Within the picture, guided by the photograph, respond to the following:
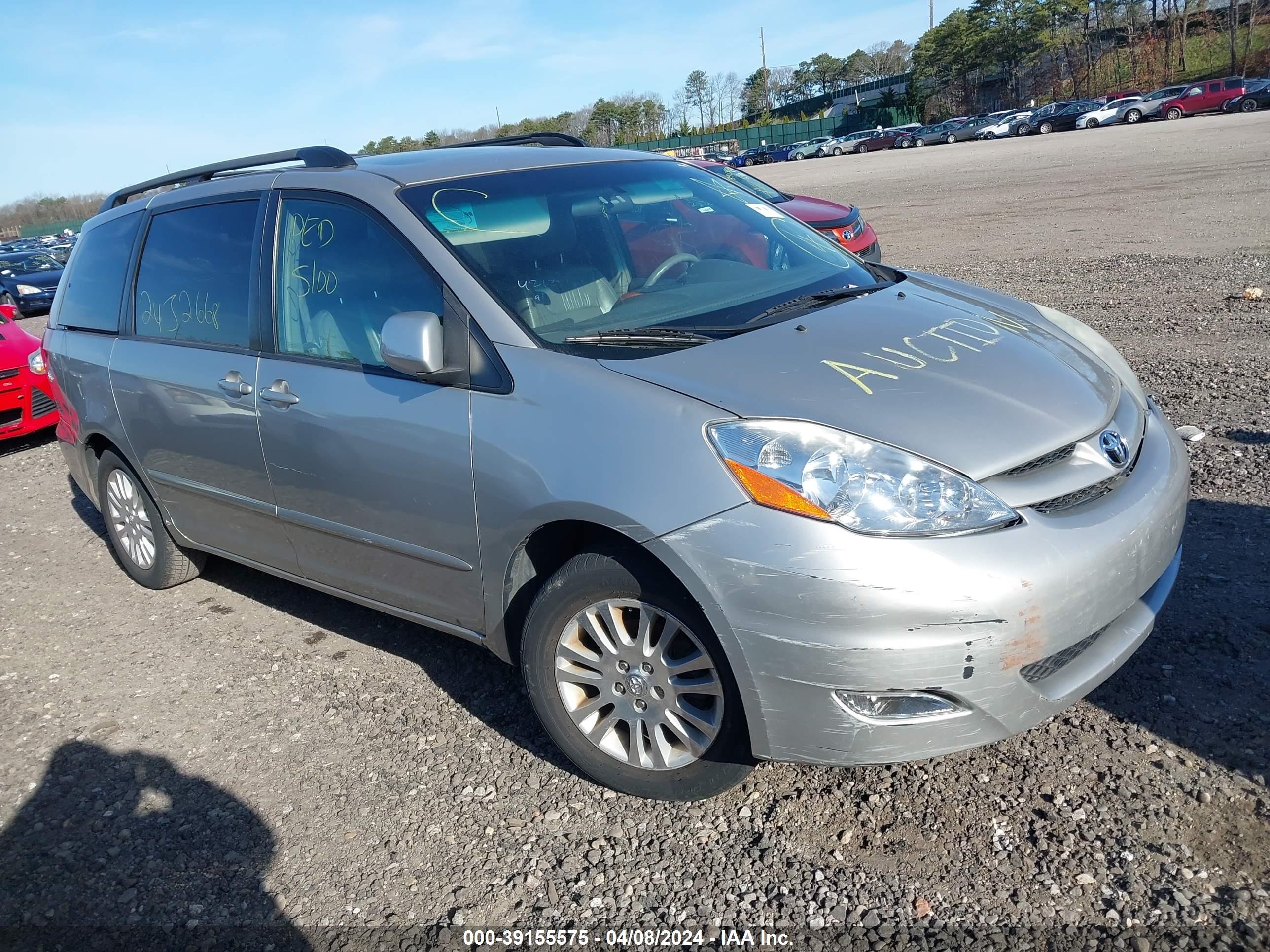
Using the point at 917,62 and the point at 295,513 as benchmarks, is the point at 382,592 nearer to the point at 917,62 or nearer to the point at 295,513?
the point at 295,513

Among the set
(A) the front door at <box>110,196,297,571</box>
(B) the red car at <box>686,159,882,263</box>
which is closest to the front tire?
(A) the front door at <box>110,196,297,571</box>

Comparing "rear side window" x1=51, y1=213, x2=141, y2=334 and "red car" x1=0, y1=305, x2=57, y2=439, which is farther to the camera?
"red car" x1=0, y1=305, x2=57, y2=439

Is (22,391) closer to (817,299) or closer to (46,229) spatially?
(817,299)

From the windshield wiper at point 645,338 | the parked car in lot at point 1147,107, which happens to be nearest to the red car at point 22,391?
the windshield wiper at point 645,338

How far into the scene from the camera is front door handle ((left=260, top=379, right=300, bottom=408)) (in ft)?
11.7

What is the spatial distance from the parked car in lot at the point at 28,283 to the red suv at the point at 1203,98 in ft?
155

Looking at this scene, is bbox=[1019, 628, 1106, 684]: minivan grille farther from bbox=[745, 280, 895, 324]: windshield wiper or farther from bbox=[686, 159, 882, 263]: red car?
bbox=[686, 159, 882, 263]: red car

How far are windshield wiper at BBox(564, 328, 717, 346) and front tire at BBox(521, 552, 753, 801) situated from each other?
2.18 ft

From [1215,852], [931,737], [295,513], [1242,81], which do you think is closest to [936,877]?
[931,737]

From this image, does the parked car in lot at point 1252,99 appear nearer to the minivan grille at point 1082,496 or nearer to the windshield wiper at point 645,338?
the minivan grille at point 1082,496

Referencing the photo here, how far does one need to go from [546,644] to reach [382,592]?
881mm

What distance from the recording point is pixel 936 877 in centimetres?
256

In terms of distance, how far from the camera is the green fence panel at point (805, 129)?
7850 centimetres

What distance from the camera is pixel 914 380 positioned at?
2811 mm
